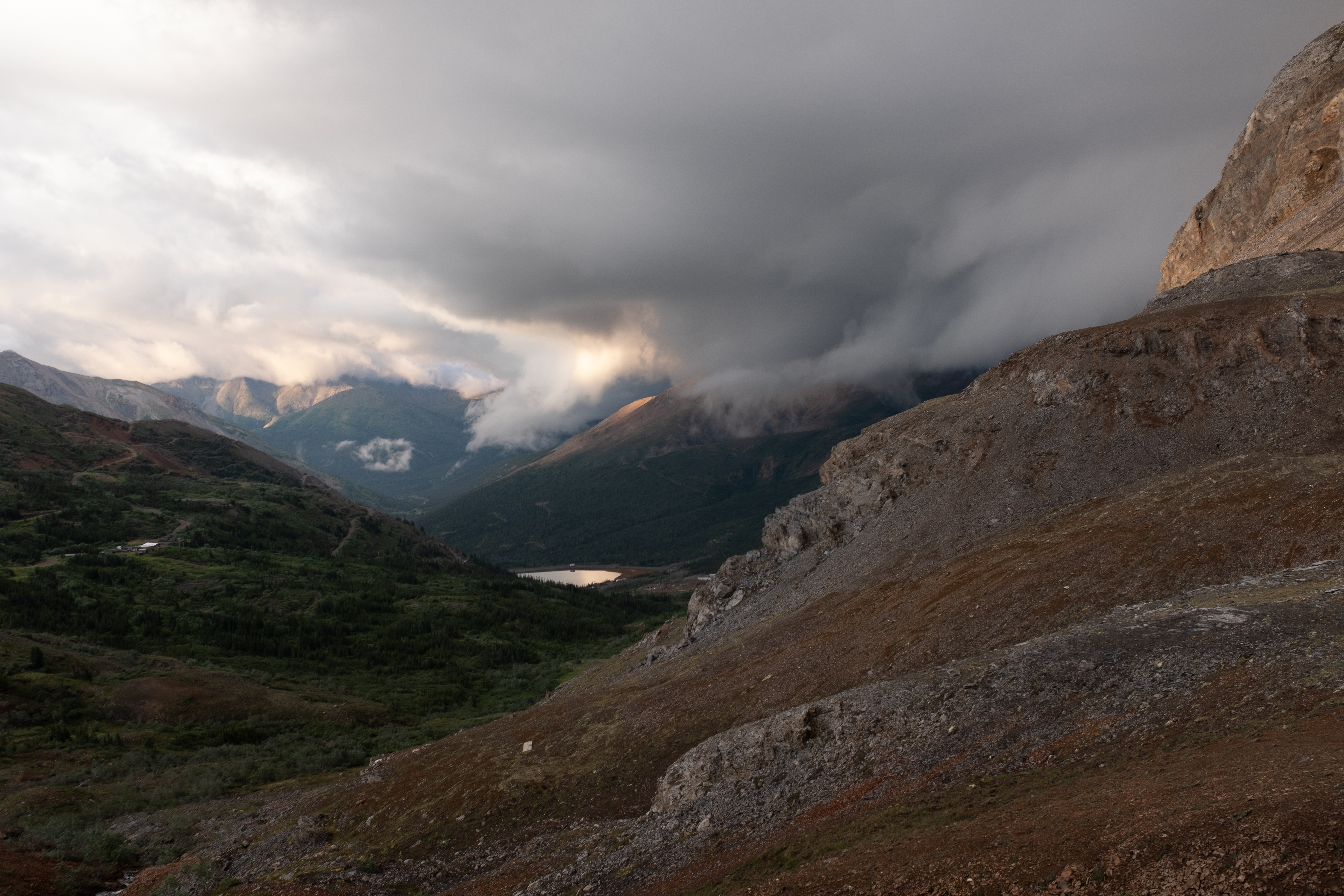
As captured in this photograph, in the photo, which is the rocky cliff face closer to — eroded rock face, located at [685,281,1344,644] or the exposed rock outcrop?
the exposed rock outcrop

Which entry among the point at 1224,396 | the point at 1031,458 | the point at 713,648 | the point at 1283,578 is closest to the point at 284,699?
the point at 713,648

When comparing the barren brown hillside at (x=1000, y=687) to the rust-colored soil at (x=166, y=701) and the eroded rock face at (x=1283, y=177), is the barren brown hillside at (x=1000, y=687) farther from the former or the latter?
the rust-colored soil at (x=166, y=701)

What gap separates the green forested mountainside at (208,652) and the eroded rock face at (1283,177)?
115914 mm

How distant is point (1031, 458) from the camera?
53344mm

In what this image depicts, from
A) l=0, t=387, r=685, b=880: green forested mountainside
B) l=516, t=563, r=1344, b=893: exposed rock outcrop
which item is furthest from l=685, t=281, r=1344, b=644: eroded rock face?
l=0, t=387, r=685, b=880: green forested mountainside

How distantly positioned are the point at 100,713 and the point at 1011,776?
86173 mm

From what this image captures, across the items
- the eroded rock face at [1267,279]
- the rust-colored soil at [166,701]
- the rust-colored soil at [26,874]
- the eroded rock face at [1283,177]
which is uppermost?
the eroded rock face at [1283,177]

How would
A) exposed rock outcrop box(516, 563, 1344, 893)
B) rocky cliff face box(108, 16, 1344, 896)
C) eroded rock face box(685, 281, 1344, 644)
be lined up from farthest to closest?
eroded rock face box(685, 281, 1344, 644), exposed rock outcrop box(516, 563, 1344, 893), rocky cliff face box(108, 16, 1344, 896)

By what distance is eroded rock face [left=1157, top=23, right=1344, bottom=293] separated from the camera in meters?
77.4

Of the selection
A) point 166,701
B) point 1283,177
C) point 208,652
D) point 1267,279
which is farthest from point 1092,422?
point 208,652

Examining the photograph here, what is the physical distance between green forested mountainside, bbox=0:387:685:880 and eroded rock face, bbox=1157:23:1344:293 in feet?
380

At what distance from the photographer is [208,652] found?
331ft

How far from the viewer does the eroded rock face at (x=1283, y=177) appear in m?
77.4

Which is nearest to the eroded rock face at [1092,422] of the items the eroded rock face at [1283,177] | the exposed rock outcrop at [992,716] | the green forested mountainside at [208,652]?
the exposed rock outcrop at [992,716]
